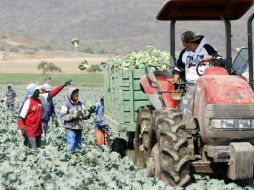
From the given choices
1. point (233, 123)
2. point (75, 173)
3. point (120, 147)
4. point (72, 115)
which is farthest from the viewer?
point (72, 115)

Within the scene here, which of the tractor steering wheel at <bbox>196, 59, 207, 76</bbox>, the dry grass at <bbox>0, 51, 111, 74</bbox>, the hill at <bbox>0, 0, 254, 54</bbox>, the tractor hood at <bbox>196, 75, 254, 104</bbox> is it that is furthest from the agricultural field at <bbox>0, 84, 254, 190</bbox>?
the hill at <bbox>0, 0, 254, 54</bbox>

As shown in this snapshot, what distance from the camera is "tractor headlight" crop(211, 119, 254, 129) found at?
307 inches

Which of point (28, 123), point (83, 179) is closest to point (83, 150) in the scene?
point (28, 123)

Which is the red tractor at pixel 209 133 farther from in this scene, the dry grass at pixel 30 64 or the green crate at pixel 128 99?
the dry grass at pixel 30 64

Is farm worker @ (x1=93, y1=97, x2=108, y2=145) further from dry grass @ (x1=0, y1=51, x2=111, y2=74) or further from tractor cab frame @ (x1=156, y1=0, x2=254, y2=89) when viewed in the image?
dry grass @ (x1=0, y1=51, x2=111, y2=74)

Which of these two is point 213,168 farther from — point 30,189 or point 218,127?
point 30,189

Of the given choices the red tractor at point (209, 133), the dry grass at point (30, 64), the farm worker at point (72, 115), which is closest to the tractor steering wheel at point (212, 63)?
the red tractor at point (209, 133)

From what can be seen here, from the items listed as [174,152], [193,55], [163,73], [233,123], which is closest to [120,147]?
[163,73]

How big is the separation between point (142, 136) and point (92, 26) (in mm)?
144348

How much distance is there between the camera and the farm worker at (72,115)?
1323cm

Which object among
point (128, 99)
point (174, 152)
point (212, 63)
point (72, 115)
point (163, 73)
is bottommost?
point (174, 152)

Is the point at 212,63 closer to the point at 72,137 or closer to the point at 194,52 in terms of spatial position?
the point at 194,52

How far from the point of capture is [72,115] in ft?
43.3

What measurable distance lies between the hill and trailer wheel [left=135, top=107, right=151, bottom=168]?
113446 millimetres
